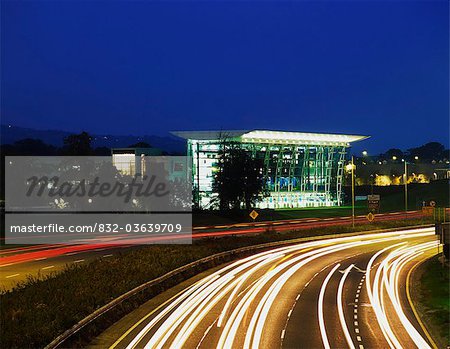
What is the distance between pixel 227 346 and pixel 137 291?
23.9ft

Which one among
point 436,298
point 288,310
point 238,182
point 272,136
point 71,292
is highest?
point 272,136

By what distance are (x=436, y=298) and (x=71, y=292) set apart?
13.7 meters

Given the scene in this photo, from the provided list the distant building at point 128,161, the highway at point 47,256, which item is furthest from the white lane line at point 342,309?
the distant building at point 128,161

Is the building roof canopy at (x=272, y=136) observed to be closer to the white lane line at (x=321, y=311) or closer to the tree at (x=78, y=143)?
the tree at (x=78, y=143)

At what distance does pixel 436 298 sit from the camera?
24.5m

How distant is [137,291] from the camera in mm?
22500

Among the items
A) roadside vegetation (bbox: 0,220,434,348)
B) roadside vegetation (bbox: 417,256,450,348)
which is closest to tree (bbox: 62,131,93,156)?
roadside vegetation (bbox: 0,220,434,348)

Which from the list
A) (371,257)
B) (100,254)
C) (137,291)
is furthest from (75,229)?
(137,291)

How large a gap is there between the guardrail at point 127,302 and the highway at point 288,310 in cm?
59

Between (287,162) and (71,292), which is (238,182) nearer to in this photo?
(287,162)

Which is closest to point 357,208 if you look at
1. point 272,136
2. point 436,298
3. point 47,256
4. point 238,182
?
point 272,136

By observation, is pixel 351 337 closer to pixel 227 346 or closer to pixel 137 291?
pixel 227 346

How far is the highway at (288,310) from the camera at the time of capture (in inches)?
662

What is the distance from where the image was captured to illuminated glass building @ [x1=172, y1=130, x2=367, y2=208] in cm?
10850
